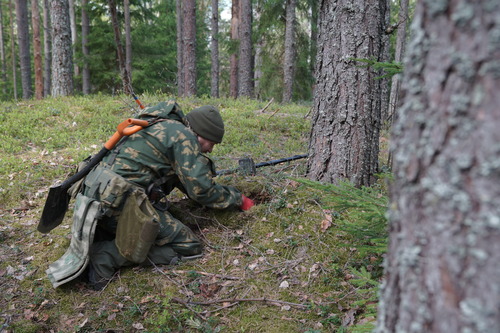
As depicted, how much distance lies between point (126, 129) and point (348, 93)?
2.42m

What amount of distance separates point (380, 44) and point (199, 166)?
235cm

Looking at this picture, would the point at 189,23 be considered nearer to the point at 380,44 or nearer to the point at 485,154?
the point at 380,44

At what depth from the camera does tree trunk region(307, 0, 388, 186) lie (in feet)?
12.3

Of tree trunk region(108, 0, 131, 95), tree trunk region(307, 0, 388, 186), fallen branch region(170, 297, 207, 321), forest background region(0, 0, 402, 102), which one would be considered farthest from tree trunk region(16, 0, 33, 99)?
fallen branch region(170, 297, 207, 321)

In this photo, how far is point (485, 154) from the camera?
0.85 m

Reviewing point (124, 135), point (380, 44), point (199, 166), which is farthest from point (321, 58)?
point (124, 135)

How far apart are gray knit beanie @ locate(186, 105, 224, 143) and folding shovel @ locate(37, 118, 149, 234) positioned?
1.72ft

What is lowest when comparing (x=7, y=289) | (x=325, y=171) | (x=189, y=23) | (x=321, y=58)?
(x=7, y=289)

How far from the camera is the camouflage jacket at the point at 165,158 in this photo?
3785 mm

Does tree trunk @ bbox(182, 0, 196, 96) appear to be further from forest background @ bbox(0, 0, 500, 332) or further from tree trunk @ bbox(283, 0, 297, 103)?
tree trunk @ bbox(283, 0, 297, 103)

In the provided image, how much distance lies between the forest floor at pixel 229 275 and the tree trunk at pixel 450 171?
3.01 ft

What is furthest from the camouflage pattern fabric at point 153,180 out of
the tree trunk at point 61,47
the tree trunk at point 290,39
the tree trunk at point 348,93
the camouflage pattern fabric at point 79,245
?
the tree trunk at point 290,39

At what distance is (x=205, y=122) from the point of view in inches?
159

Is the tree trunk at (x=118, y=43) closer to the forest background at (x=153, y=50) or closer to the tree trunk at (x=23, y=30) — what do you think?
the forest background at (x=153, y=50)
